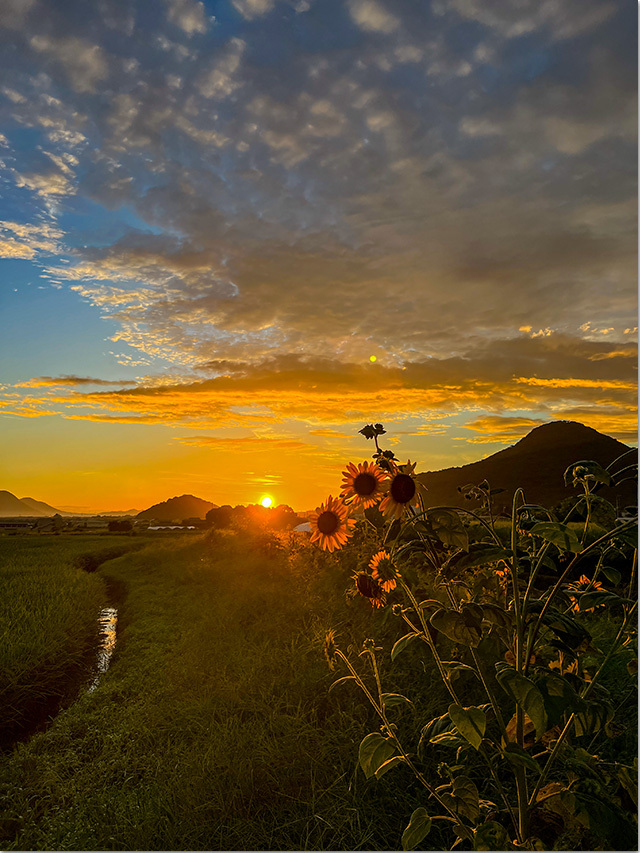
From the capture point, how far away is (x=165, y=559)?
17.7m

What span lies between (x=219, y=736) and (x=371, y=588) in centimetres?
271

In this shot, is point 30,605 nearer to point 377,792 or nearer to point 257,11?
point 377,792

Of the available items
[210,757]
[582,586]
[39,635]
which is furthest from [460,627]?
[39,635]

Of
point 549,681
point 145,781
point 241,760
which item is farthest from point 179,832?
point 549,681

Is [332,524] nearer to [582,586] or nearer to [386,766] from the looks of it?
[386,766]

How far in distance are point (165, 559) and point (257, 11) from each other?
54.6 ft

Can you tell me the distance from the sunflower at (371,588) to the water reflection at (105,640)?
536 centimetres

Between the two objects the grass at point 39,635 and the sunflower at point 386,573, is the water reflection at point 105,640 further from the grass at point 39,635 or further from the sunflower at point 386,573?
the sunflower at point 386,573

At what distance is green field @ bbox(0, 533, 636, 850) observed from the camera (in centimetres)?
322

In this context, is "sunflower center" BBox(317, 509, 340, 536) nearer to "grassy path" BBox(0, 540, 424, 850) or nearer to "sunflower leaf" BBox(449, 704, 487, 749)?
"sunflower leaf" BBox(449, 704, 487, 749)

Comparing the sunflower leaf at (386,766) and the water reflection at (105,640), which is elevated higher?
the sunflower leaf at (386,766)

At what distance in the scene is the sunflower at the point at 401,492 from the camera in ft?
6.72

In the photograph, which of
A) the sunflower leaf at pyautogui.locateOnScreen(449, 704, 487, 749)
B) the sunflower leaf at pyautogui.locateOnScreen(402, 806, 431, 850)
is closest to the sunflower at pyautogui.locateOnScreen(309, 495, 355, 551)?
the sunflower leaf at pyautogui.locateOnScreen(449, 704, 487, 749)

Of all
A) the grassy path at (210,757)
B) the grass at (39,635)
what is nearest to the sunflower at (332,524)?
the grassy path at (210,757)
